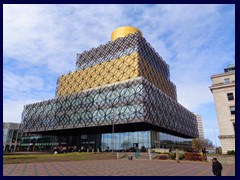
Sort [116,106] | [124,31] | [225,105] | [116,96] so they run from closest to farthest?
[225,105], [116,106], [116,96], [124,31]

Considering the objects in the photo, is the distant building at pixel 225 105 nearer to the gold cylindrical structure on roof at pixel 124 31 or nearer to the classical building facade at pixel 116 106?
the classical building facade at pixel 116 106

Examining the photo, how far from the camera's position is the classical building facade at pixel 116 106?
50219 millimetres

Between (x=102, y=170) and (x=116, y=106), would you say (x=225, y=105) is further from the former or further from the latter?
(x=102, y=170)

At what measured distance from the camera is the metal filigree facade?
4972cm

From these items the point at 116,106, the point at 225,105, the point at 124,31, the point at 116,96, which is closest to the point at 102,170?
the point at 225,105

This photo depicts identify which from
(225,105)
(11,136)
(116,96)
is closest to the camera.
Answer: (225,105)

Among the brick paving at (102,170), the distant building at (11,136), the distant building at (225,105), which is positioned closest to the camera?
the brick paving at (102,170)

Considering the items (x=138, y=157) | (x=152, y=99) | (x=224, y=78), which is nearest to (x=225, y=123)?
(x=224, y=78)

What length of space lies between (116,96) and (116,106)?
295 centimetres

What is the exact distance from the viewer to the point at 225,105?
34.6m

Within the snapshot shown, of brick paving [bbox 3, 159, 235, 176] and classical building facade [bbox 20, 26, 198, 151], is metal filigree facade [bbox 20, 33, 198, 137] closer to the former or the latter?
classical building facade [bbox 20, 26, 198, 151]

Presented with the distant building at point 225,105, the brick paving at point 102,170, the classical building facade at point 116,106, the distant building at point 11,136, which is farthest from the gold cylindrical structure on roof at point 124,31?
the distant building at point 11,136

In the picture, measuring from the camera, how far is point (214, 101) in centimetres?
3600
